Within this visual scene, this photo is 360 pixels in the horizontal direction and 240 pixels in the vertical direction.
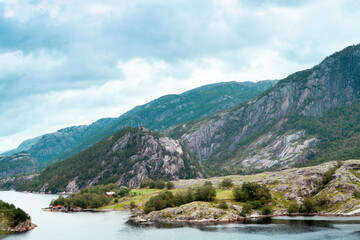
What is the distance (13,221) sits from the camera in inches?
5591

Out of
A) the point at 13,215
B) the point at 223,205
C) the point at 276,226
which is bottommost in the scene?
the point at 276,226

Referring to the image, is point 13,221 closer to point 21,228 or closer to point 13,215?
point 13,215

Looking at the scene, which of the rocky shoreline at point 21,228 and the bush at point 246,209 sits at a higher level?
the rocky shoreline at point 21,228

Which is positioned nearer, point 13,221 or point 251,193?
point 13,221

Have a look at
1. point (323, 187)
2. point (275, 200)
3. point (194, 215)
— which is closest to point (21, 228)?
point (194, 215)

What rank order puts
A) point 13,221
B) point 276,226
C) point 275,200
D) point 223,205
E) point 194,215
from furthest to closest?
point 275,200, point 223,205, point 194,215, point 13,221, point 276,226

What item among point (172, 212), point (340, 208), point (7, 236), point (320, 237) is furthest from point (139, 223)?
point (340, 208)

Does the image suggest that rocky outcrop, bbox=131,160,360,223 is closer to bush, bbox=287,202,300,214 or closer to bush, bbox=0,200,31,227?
bush, bbox=287,202,300,214

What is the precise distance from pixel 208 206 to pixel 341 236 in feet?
220

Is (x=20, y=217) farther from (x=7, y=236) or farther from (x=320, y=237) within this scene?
(x=320, y=237)

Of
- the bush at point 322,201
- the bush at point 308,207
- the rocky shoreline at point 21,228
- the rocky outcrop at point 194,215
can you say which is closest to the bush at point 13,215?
the rocky shoreline at point 21,228

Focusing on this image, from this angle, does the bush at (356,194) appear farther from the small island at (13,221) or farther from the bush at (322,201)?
the small island at (13,221)

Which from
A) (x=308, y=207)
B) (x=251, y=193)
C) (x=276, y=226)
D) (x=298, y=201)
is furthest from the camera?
(x=251, y=193)

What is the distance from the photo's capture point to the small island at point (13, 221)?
13925 cm
